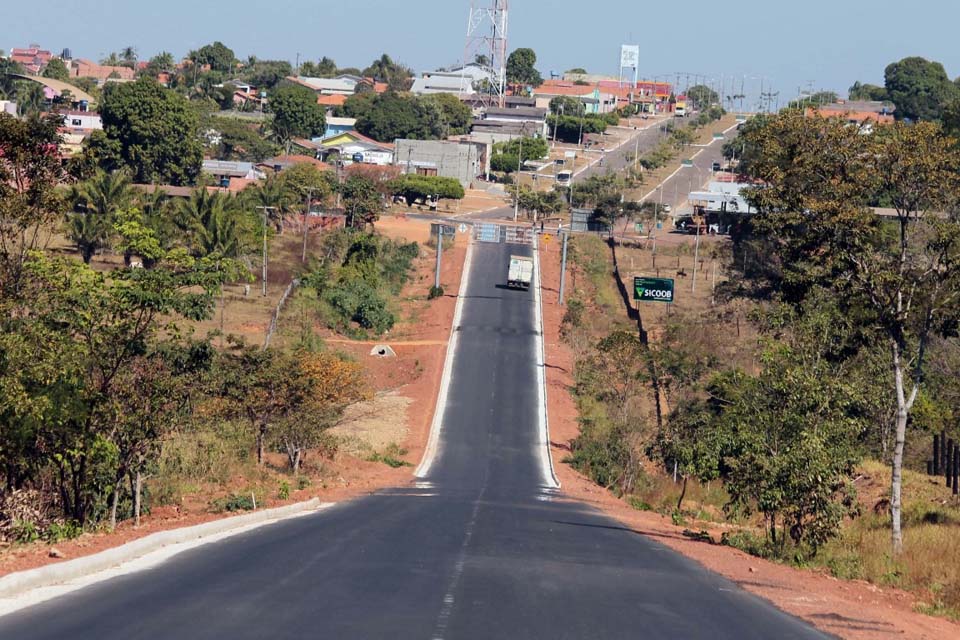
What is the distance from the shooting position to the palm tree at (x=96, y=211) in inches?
3164

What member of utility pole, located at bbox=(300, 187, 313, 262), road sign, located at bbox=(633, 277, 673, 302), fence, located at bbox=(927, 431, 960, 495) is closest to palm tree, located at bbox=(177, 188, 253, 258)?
utility pole, located at bbox=(300, 187, 313, 262)

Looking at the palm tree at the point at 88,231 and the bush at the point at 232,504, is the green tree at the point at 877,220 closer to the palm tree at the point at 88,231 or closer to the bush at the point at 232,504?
the bush at the point at 232,504

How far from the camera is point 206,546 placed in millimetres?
20078

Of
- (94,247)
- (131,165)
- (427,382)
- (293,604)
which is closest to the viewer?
(293,604)

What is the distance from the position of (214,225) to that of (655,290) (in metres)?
31.1

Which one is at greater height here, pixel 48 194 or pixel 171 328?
pixel 48 194

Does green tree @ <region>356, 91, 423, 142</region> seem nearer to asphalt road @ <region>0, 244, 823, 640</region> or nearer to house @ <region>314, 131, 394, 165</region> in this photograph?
house @ <region>314, 131, 394, 165</region>

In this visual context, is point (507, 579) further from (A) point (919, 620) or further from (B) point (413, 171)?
(B) point (413, 171)

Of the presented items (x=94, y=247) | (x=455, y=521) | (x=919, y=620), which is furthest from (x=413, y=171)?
(x=919, y=620)

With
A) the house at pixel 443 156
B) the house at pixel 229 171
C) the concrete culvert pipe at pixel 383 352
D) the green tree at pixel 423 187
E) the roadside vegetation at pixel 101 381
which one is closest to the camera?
the roadside vegetation at pixel 101 381

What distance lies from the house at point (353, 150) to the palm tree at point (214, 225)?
6133 centimetres

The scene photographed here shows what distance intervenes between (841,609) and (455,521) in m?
10.7

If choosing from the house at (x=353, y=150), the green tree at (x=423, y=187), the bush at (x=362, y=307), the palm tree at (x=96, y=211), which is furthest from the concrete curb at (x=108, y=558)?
the house at (x=353, y=150)

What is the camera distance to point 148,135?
11781 centimetres
